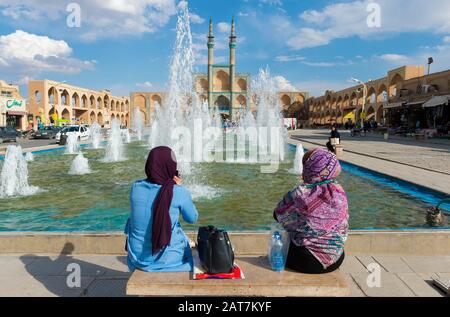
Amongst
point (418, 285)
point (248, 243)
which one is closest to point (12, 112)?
point (248, 243)

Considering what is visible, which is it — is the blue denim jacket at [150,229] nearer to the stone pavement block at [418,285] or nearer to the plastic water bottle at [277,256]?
the plastic water bottle at [277,256]

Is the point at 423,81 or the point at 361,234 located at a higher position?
the point at 423,81

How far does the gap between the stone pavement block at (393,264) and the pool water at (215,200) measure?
138cm

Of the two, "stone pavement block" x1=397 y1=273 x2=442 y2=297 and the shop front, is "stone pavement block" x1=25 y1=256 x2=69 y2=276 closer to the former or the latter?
"stone pavement block" x1=397 y1=273 x2=442 y2=297

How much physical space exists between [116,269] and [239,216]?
8.34 ft

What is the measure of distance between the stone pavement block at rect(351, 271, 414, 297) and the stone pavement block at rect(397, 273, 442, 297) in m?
0.05

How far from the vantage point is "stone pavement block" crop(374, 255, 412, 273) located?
3.53 meters

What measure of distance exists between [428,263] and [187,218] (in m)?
2.65

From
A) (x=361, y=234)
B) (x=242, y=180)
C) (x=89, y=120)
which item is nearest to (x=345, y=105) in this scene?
(x=89, y=120)

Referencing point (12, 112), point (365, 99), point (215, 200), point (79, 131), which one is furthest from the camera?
point (365, 99)

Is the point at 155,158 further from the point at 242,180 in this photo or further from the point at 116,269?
the point at 242,180

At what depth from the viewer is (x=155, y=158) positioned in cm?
244

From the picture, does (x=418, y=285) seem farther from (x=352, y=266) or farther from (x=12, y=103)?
(x=12, y=103)

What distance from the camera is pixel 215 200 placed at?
6777 millimetres
